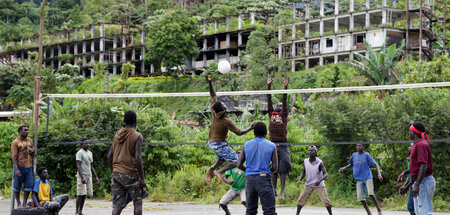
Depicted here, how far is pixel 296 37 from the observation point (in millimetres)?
61531

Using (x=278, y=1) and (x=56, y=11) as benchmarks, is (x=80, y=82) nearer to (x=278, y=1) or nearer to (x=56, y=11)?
(x=278, y=1)

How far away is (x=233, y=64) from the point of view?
6681cm

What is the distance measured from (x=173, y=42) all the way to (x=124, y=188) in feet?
188

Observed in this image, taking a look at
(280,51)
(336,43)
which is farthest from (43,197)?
(280,51)

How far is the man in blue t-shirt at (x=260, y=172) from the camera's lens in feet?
24.8

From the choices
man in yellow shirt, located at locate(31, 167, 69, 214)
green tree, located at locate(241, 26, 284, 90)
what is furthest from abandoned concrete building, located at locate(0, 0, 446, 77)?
man in yellow shirt, located at locate(31, 167, 69, 214)

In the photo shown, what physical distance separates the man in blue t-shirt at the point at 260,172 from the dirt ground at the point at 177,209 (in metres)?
5.12

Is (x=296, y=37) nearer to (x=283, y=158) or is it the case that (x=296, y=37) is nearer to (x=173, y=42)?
(x=173, y=42)

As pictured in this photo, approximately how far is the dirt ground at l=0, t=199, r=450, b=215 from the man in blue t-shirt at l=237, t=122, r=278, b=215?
5.12 metres

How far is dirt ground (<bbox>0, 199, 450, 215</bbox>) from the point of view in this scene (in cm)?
1288

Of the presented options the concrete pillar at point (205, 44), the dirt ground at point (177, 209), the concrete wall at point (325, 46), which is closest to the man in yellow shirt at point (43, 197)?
the dirt ground at point (177, 209)

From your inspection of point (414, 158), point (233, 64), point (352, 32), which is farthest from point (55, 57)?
point (414, 158)

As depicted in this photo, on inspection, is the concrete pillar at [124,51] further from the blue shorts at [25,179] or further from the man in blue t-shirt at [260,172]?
the man in blue t-shirt at [260,172]

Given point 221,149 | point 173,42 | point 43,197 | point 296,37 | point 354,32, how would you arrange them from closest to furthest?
point 221,149
point 43,197
point 354,32
point 296,37
point 173,42
